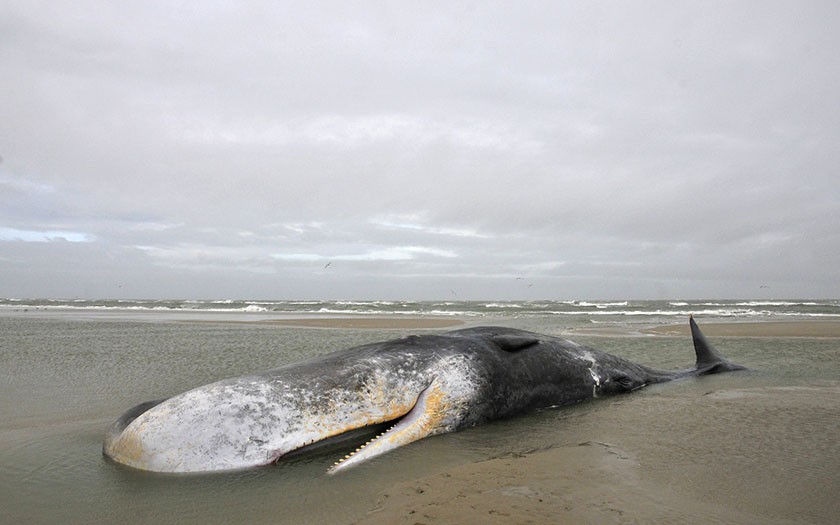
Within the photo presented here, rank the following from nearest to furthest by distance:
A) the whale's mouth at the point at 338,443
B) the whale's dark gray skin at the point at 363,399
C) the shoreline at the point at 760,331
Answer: the whale's dark gray skin at the point at 363,399
the whale's mouth at the point at 338,443
the shoreline at the point at 760,331

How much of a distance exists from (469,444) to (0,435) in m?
4.49

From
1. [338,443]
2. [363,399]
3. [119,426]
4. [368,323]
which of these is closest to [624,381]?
[363,399]

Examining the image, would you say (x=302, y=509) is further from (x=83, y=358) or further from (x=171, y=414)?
(x=83, y=358)

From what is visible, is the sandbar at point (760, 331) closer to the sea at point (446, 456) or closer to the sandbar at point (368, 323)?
the sandbar at point (368, 323)

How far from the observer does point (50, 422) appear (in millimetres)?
5359

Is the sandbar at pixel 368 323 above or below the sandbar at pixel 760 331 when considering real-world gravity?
below

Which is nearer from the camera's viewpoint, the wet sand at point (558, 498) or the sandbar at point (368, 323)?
the wet sand at point (558, 498)

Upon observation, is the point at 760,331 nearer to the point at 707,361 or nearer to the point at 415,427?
the point at 707,361

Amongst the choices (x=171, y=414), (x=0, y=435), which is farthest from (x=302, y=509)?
(x=0, y=435)

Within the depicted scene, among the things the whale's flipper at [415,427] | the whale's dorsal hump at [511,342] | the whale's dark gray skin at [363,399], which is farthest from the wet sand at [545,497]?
the whale's dorsal hump at [511,342]

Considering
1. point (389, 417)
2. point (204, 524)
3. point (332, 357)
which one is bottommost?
point (204, 524)

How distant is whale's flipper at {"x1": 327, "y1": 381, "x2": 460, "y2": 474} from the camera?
3.99m

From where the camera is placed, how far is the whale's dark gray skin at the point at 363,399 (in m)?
3.89

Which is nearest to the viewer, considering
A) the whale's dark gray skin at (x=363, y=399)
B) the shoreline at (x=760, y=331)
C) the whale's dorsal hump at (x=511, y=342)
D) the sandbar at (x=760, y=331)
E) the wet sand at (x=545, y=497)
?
the wet sand at (x=545, y=497)
